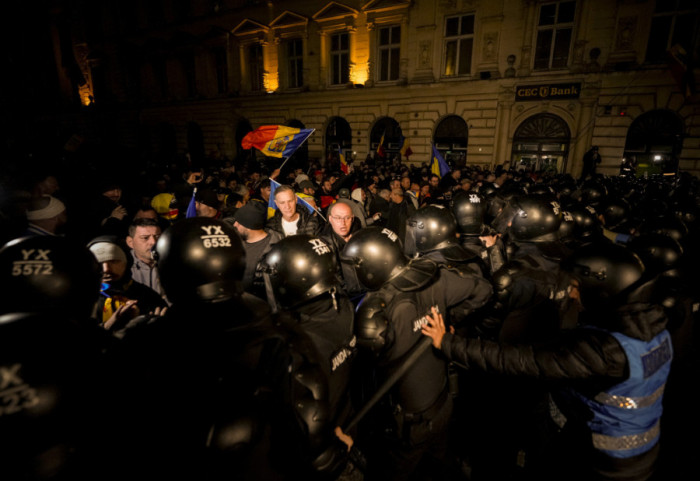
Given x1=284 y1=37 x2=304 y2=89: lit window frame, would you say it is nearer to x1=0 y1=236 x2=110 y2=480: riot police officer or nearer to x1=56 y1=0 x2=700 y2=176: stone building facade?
x1=56 y1=0 x2=700 y2=176: stone building facade

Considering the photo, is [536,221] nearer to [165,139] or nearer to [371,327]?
[371,327]

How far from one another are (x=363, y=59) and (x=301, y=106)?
5230 millimetres

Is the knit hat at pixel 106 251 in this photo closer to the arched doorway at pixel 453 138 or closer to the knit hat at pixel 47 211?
the knit hat at pixel 47 211

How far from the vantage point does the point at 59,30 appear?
27.2 meters

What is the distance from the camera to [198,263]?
1.59 m

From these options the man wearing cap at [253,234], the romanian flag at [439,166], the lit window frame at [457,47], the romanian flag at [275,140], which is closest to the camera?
the man wearing cap at [253,234]

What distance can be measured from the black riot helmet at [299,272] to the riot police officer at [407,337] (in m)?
0.32

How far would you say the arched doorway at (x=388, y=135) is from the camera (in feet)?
66.6

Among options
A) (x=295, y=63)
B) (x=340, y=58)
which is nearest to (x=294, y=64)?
(x=295, y=63)

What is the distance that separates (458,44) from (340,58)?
7.45 meters

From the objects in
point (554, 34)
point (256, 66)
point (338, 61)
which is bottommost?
point (554, 34)

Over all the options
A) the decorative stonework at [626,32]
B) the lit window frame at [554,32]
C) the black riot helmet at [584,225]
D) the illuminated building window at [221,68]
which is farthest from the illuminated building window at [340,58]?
the black riot helmet at [584,225]

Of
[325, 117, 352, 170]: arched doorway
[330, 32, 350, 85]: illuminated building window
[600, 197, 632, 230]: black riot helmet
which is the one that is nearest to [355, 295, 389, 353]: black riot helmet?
[600, 197, 632, 230]: black riot helmet

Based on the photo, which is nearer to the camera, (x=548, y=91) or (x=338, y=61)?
(x=548, y=91)
